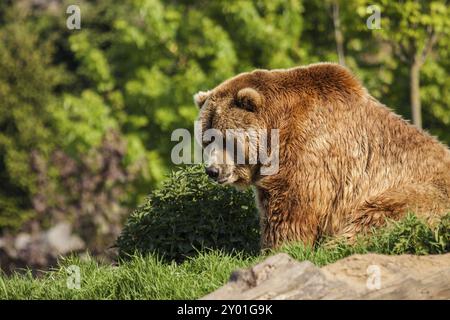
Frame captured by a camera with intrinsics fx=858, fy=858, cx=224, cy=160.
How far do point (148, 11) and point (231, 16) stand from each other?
2427 mm

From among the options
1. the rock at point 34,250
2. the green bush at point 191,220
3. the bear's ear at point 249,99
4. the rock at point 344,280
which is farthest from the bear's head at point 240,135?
the rock at point 34,250

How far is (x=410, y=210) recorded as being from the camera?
21.8 feet

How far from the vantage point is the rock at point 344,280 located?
508cm

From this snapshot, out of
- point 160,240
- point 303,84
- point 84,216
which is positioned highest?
point 303,84

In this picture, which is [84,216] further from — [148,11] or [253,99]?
[253,99]

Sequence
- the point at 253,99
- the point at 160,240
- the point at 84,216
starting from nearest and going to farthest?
the point at 253,99 → the point at 160,240 → the point at 84,216

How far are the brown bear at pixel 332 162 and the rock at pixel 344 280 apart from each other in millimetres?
1271

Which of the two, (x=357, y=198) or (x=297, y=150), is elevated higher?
(x=297, y=150)

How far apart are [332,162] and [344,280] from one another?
1.85m

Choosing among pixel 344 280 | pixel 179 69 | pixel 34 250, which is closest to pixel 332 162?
pixel 344 280

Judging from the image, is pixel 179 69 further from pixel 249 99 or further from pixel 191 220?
pixel 249 99

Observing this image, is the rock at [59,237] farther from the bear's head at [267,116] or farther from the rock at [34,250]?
the bear's head at [267,116]

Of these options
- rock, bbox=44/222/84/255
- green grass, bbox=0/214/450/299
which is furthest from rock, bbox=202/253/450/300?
rock, bbox=44/222/84/255
